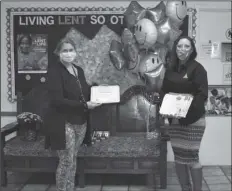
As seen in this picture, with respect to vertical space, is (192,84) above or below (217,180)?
above

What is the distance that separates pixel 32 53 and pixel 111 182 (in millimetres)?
1887

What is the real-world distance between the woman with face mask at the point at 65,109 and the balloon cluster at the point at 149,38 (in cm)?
86

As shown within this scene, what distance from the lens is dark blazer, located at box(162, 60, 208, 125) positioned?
9.63ft

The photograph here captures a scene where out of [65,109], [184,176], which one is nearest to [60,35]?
[65,109]

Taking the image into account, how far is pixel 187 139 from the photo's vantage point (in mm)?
3020

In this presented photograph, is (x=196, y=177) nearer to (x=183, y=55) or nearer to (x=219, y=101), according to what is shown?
(x=183, y=55)

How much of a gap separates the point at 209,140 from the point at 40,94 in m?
2.27

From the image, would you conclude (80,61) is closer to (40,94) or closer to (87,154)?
(40,94)

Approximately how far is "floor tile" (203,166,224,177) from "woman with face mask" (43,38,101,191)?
6.18 ft

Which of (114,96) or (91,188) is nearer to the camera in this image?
(114,96)

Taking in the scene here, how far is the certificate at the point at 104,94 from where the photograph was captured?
3200 millimetres

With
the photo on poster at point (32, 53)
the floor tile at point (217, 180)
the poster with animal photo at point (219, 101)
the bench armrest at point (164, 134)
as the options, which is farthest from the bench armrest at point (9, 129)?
the poster with animal photo at point (219, 101)

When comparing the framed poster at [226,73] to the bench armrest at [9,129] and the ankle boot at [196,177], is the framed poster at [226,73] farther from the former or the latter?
the bench armrest at [9,129]

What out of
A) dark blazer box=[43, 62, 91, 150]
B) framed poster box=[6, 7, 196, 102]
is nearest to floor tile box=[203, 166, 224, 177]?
framed poster box=[6, 7, 196, 102]
